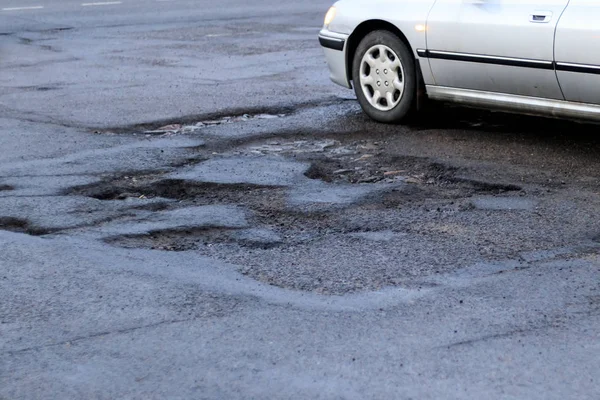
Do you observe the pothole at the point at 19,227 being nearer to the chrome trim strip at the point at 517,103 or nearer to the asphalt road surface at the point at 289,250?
the asphalt road surface at the point at 289,250

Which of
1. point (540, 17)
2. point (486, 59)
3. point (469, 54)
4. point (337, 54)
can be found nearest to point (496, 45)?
point (486, 59)

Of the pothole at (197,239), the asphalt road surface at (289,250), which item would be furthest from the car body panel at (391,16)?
the pothole at (197,239)

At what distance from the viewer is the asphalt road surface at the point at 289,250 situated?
3.94m

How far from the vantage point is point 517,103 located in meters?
7.52

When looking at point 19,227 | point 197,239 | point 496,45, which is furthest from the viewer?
point 496,45

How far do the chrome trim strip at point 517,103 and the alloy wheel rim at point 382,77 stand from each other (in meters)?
0.36

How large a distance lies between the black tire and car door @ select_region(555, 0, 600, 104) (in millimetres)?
1412

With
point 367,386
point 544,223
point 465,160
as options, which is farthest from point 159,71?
point 367,386

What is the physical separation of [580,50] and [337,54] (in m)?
2.42

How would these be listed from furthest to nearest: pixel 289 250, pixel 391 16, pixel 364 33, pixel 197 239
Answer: pixel 364 33, pixel 391 16, pixel 197 239, pixel 289 250

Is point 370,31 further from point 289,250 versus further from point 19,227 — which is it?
point 19,227

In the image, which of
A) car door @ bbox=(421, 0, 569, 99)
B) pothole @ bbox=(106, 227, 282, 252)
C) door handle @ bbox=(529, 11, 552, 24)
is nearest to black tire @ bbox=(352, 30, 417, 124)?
car door @ bbox=(421, 0, 569, 99)

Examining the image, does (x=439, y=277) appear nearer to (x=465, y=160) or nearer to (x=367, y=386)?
(x=367, y=386)

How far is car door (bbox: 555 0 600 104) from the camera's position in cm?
691
